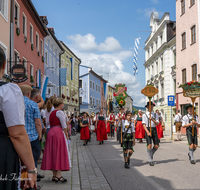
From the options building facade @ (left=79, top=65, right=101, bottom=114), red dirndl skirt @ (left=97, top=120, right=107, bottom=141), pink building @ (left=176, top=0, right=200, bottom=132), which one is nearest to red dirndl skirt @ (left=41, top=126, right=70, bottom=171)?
red dirndl skirt @ (left=97, top=120, right=107, bottom=141)

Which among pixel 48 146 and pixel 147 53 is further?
pixel 147 53

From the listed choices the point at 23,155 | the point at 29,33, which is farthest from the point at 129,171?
the point at 29,33

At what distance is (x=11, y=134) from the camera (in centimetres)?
210

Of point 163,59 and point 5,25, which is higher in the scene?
point 163,59

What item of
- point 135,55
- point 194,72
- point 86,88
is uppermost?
point 135,55

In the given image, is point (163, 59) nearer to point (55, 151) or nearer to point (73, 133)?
point (73, 133)

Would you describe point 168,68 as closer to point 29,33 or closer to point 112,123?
point 112,123

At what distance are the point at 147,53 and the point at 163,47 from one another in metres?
11.2

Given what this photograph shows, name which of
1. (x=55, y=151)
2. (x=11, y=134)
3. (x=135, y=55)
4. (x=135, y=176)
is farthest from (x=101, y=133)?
(x=135, y=55)

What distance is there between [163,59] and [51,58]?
13358 millimetres

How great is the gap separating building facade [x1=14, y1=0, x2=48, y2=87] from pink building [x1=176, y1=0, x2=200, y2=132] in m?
12.9

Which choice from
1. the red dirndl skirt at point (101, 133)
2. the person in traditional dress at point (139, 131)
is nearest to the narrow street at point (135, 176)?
the red dirndl skirt at point (101, 133)

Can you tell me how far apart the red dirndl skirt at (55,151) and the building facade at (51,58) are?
23.5 meters

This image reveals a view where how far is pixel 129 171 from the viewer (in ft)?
25.2
